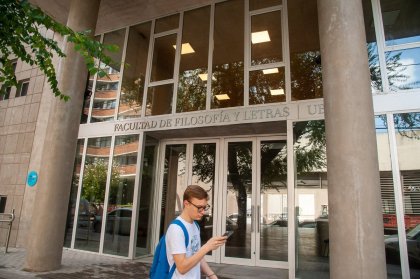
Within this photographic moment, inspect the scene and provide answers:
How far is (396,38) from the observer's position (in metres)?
7.17

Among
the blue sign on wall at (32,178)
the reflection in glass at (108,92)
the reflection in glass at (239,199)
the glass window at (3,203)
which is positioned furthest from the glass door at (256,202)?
the glass window at (3,203)

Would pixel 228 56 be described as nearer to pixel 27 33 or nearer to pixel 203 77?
pixel 203 77

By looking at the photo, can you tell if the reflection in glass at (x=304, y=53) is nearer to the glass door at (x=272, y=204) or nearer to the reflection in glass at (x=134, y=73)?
the glass door at (x=272, y=204)

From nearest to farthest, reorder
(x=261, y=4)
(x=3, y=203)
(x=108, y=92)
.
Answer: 1. (x=261, y=4)
2. (x=108, y=92)
3. (x=3, y=203)

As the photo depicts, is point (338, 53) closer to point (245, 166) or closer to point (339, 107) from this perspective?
point (339, 107)

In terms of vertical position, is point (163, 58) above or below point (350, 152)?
above

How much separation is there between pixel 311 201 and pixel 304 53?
11.5 ft

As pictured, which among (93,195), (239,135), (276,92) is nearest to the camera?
(276,92)

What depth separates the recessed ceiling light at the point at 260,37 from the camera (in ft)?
28.0

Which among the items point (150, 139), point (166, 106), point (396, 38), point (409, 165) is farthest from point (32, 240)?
point (396, 38)

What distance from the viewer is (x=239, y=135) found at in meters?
8.81

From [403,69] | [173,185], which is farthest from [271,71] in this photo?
[173,185]

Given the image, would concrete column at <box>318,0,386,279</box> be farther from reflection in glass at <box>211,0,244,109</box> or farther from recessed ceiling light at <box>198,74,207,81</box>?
recessed ceiling light at <box>198,74,207,81</box>

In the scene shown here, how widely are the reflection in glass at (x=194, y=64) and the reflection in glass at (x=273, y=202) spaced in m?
2.18
